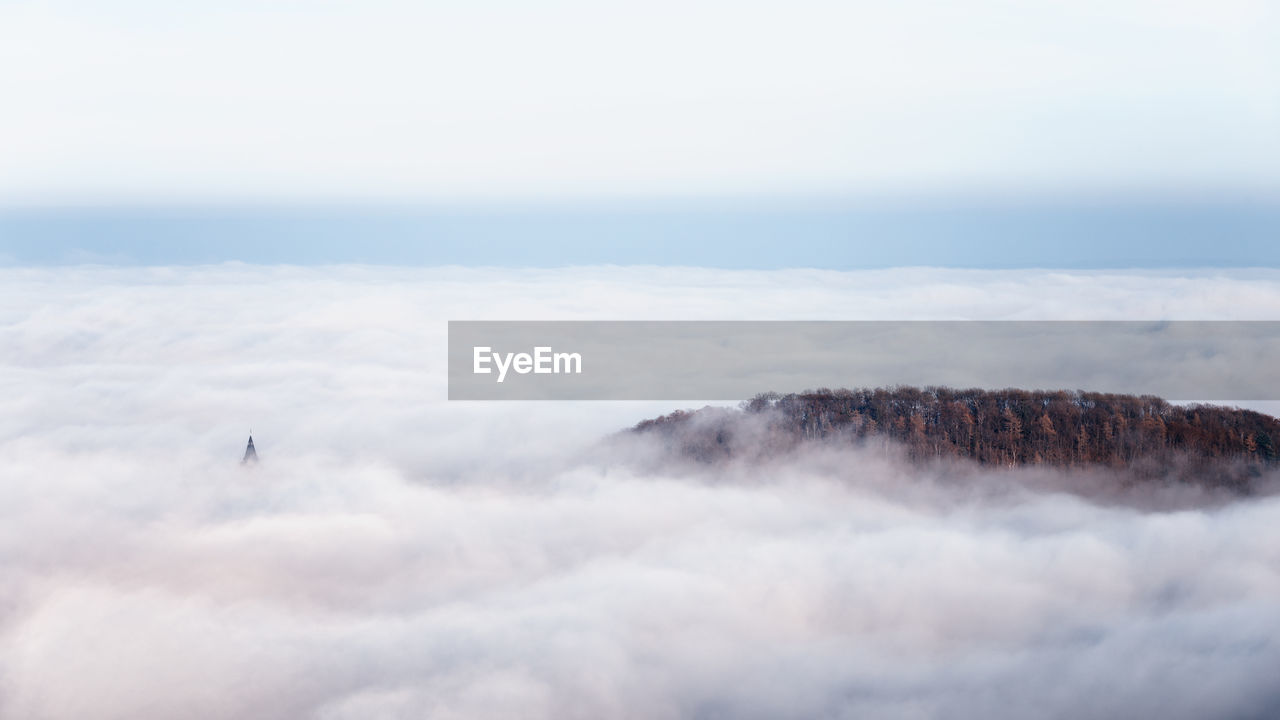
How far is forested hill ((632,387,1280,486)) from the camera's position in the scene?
96688 mm

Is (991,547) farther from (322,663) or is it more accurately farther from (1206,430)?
(322,663)

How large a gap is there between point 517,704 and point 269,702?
615 inches

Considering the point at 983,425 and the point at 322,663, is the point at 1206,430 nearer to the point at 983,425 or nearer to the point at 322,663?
the point at 983,425

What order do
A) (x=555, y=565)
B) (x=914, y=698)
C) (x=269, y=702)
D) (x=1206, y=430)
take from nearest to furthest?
(x=914, y=698) < (x=269, y=702) < (x=555, y=565) < (x=1206, y=430)

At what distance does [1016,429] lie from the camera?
103 meters

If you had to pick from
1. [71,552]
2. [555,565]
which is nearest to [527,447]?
[555,565]

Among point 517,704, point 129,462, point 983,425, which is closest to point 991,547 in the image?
point 983,425

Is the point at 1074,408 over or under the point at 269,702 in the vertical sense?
over

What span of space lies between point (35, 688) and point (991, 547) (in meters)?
72.5

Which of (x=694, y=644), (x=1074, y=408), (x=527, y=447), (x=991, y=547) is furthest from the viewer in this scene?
(x=527, y=447)

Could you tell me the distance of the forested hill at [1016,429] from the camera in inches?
3807

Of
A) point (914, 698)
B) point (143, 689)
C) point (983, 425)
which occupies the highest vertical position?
point (983, 425)

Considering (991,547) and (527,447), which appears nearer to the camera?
(991,547)

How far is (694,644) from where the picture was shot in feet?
229
